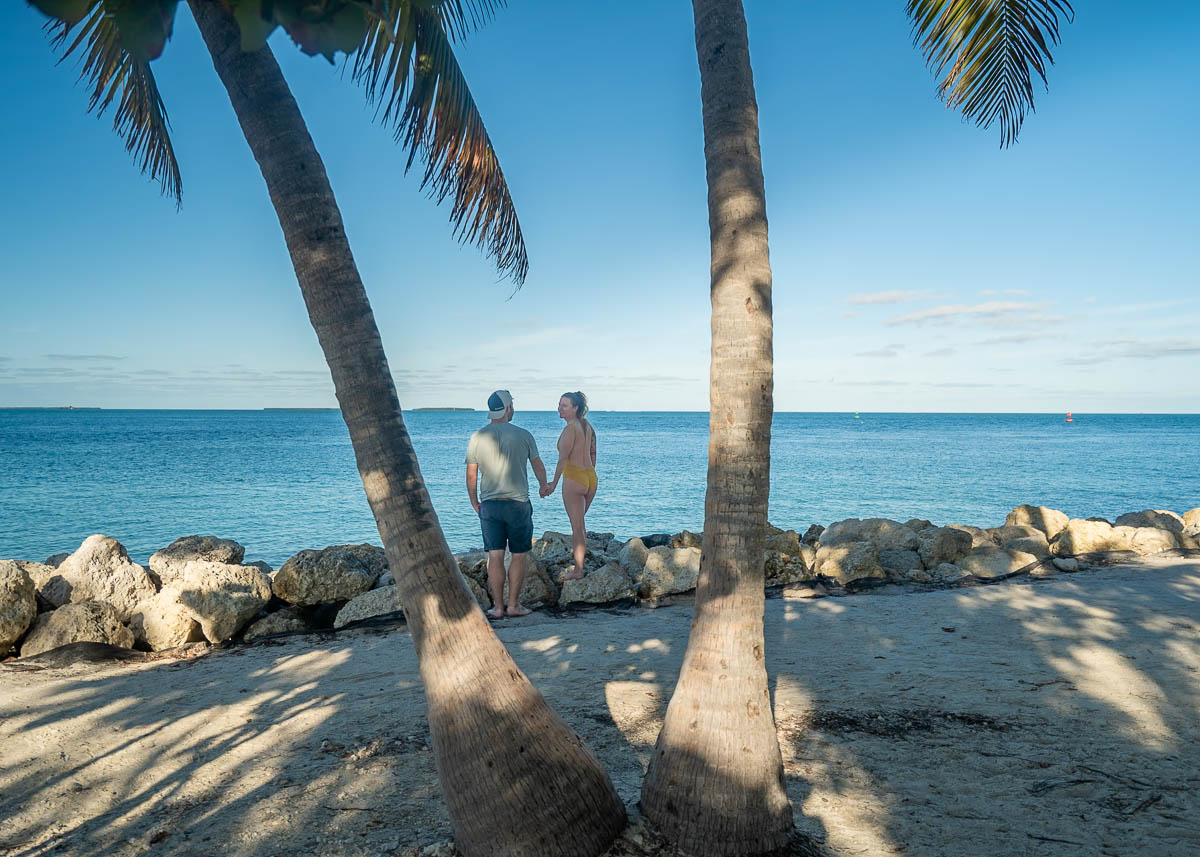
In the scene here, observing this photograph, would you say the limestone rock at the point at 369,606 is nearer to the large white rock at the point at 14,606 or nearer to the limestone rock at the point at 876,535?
the large white rock at the point at 14,606

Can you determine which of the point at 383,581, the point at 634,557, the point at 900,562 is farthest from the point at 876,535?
the point at 383,581

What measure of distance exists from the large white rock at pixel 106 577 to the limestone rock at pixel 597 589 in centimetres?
397

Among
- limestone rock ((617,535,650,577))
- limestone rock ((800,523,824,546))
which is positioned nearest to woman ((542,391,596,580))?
limestone rock ((617,535,650,577))

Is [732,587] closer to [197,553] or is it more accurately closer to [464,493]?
[197,553]

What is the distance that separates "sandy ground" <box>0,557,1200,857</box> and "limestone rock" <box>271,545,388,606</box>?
1.14 m

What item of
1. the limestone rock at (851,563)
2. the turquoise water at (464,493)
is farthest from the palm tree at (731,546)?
the turquoise water at (464,493)

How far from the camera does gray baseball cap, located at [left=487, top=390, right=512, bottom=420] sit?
22.7ft

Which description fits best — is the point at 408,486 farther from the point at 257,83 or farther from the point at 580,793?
the point at 257,83

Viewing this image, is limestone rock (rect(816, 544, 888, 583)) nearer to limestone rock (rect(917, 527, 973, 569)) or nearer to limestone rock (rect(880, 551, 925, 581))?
limestone rock (rect(880, 551, 925, 581))

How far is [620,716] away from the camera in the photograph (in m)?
4.09

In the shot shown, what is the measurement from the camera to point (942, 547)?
29.8 ft

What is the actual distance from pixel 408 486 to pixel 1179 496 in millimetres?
28854

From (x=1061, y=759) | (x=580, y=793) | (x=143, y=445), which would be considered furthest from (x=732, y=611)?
(x=143, y=445)

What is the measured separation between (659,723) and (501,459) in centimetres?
326
